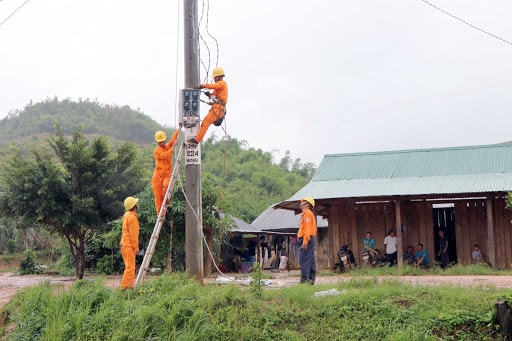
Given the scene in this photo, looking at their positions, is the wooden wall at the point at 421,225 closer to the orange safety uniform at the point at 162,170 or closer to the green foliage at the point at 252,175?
the orange safety uniform at the point at 162,170

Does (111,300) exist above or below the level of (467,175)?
below

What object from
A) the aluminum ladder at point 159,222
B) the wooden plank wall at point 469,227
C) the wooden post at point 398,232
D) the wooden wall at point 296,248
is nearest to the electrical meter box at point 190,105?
the aluminum ladder at point 159,222

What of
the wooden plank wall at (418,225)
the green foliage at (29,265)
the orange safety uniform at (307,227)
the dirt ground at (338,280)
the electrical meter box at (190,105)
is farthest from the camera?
the green foliage at (29,265)

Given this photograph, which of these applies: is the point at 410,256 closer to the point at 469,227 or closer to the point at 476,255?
the point at 476,255

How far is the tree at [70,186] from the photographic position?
17986 millimetres

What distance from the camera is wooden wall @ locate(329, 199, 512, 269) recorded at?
1961cm

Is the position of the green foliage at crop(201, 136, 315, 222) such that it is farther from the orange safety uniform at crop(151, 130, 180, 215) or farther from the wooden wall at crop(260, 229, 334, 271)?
the orange safety uniform at crop(151, 130, 180, 215)

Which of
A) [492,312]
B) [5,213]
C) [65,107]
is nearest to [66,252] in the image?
[5,213]

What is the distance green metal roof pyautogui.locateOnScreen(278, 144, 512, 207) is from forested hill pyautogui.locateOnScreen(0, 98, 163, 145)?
52.2 metres

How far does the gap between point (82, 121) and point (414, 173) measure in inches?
2397

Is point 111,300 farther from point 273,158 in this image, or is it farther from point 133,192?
point 273,158

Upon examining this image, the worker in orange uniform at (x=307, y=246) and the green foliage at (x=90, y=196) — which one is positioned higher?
the green foliage at (x=90, y=196)

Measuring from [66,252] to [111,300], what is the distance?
14382 mm

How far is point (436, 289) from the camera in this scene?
33.8 feet
